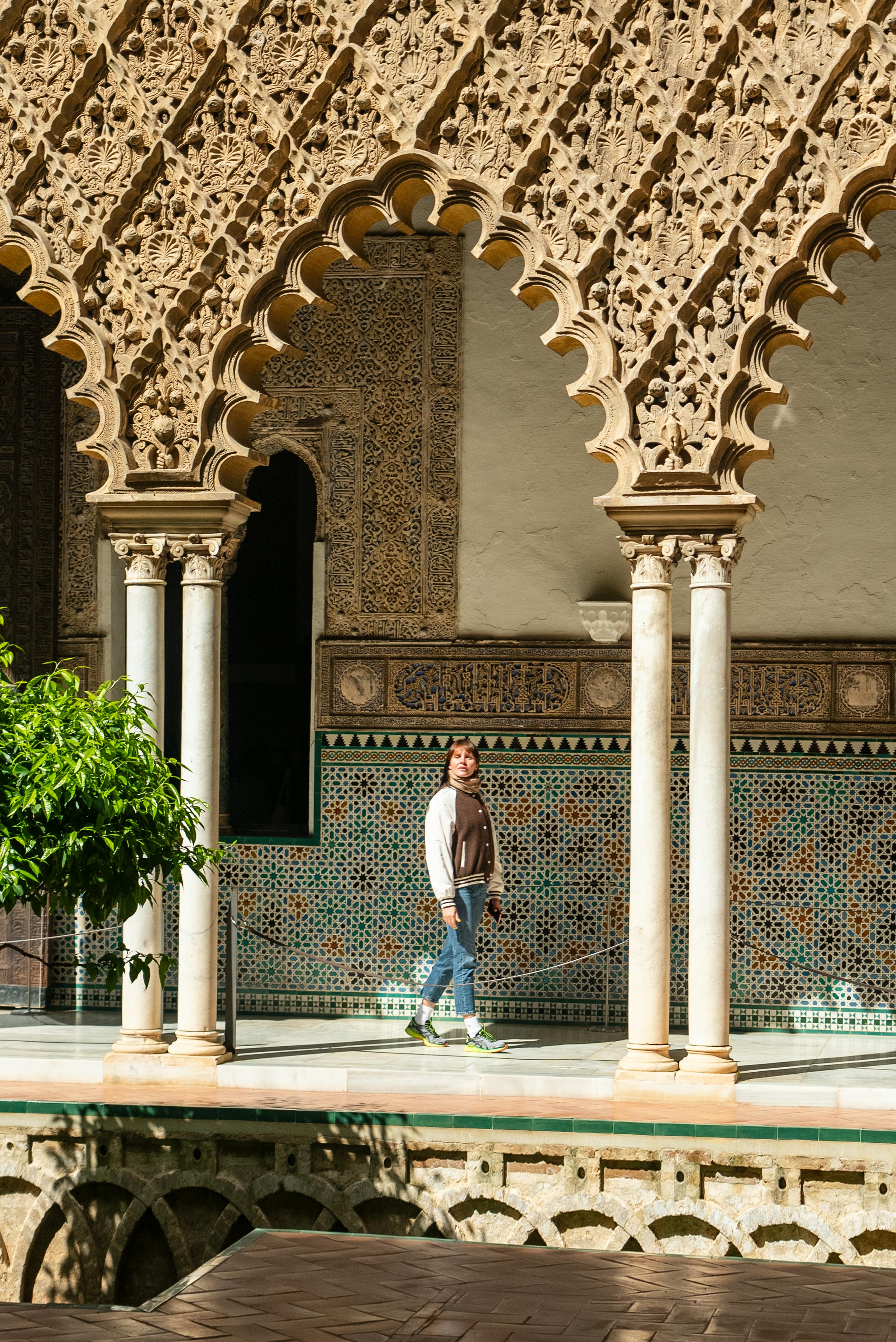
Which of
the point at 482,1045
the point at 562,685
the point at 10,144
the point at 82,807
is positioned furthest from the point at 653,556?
the point at 10,144

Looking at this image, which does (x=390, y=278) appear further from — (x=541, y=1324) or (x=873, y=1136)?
(x=541, y=1324)

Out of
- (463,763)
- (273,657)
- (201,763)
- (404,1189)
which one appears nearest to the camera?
(404,1189)

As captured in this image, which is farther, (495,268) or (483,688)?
(483,688)

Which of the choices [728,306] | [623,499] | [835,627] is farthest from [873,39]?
[835,627]

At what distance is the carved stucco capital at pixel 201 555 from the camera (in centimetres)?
793

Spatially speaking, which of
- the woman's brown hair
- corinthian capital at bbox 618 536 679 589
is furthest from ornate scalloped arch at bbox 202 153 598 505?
the woman's brown hair

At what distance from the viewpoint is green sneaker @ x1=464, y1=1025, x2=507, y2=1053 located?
8352mm

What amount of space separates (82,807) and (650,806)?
277 centimetres

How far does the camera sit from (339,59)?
7.77 metres

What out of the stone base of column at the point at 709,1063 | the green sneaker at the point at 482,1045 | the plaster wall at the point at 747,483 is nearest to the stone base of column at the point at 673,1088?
the stone base of column at the point at 709,1063

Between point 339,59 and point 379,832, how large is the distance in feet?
13.0

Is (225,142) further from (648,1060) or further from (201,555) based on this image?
(648,1060)

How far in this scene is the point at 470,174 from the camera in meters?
7.63

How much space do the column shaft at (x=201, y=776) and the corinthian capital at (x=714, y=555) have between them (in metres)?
2.06
